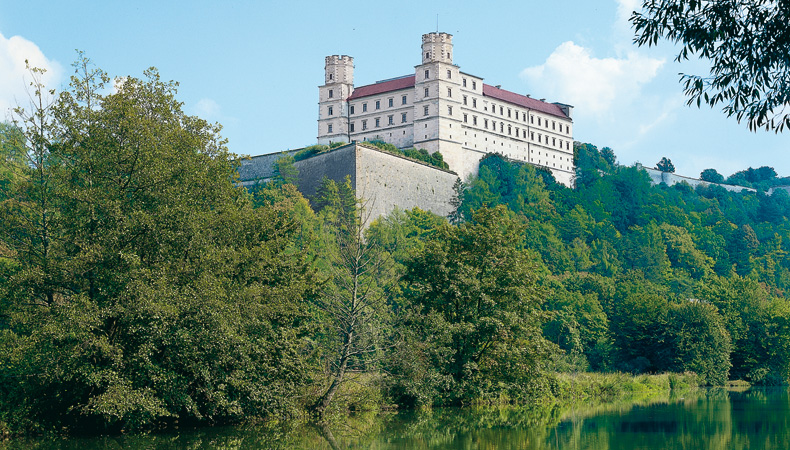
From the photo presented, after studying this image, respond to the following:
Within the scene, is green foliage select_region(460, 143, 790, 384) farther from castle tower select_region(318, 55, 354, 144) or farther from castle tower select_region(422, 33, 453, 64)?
castle tower select_region(318, 55, 354, 144)

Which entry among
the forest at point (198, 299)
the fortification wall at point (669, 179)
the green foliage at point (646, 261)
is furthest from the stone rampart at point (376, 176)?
the fortification wall at point (669, 179)

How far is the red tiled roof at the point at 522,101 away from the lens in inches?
3306

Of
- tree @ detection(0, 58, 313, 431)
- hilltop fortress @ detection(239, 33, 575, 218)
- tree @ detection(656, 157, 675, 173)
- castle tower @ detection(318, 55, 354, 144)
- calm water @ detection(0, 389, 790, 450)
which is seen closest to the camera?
calm water @ detection(0, 389, 790, 450)

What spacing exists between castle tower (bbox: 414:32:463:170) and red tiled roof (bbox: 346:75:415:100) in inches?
66.7

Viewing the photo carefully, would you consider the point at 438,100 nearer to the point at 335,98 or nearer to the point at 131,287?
the point at 335,98

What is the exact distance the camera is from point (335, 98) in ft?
267

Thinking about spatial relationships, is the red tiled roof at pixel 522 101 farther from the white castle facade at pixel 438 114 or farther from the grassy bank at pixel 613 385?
the grassy bank at pixel 613 385

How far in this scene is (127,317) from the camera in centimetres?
1741

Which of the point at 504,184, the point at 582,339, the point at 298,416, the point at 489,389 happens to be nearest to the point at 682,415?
the point at 489,389

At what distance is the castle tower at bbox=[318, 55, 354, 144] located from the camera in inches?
3174

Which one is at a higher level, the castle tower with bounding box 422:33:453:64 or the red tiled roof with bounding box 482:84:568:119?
the castle tower with bounding box 422:33:453:64

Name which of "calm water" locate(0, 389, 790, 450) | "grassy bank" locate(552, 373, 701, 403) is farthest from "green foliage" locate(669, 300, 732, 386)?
"calm water" locate(0, 389, 790, 450)

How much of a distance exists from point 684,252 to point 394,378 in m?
61.2

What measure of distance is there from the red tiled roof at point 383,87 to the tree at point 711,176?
56554 millimetres
